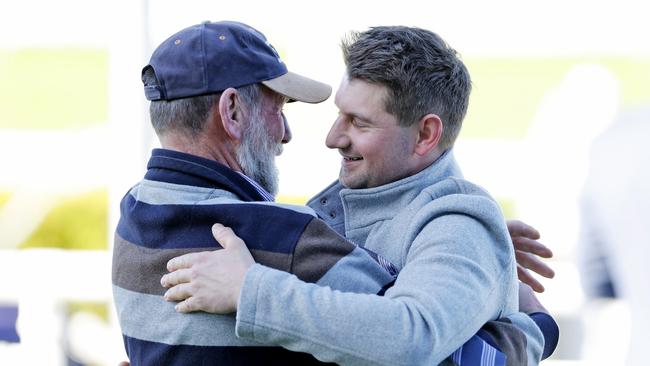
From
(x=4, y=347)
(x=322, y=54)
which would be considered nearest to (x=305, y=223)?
(x=322, y=54)

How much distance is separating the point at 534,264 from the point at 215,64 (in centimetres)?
101

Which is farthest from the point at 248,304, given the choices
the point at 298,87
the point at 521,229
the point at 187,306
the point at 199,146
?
the point at 521,229

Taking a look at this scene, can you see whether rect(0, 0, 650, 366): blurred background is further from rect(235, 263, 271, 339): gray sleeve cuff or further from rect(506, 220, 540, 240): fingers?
rect(235, 263, 271, 339): gray sleeve cuff

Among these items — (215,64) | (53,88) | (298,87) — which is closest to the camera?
(215,64)

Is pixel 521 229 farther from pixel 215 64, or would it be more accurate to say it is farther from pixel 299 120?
pixel 299 120

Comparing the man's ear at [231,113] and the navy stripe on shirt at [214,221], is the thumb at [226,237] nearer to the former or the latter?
the navy stripe on shirt at [214,221]

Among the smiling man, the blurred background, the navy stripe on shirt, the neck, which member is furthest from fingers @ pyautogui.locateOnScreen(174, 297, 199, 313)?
the blurred background

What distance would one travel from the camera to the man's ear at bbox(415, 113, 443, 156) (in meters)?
2.16

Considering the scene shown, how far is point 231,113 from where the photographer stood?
2.01m

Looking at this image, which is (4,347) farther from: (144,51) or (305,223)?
(305,223)

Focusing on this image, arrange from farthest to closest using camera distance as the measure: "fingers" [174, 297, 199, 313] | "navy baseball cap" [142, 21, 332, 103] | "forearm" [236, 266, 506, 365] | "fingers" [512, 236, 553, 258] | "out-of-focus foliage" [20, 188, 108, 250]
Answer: "out-of-focus foliage" [20, 188, 108, 250] < "fingers" [512, 236, 553, 258] < "navy baseball cap" [142, 21, 332, 103] < "fingers" [174, 297, 199, 313] < "forearm" [236, 266, 506, 365]

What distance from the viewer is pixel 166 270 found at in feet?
6.14

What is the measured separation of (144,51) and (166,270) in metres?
2.72

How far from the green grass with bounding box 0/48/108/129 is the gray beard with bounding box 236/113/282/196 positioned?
3.40 metres
